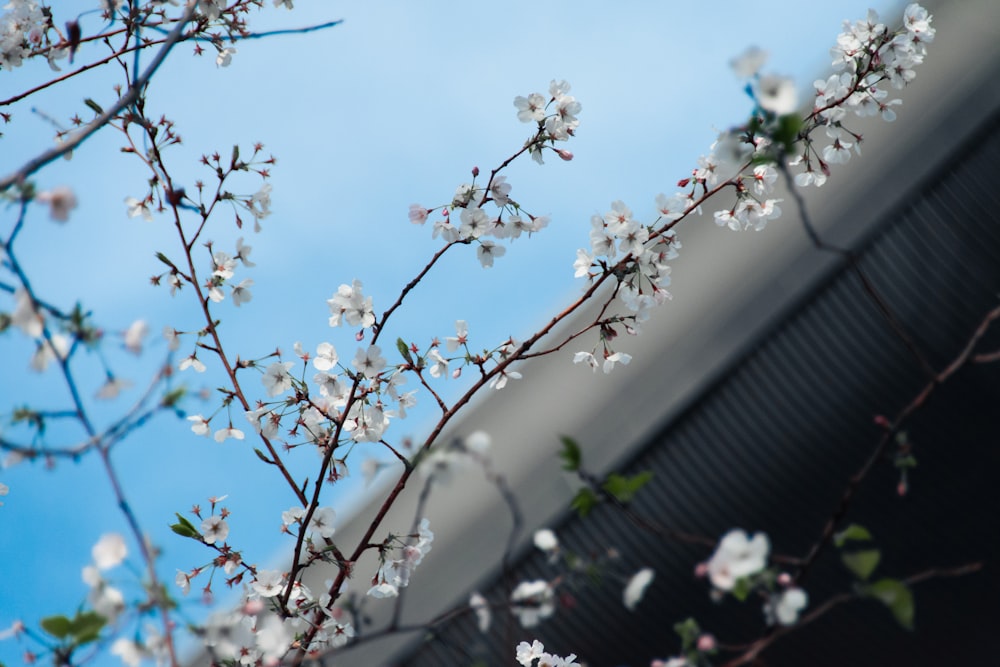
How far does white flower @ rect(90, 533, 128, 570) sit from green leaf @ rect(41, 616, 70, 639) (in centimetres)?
3

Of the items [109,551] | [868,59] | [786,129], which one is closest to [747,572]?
[786,129]

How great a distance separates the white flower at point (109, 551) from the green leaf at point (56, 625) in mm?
34

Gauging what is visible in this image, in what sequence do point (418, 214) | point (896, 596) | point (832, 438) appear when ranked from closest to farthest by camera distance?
point (896, 596), point (418, 214), point (832, 438)

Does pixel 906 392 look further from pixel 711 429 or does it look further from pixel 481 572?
pixel 481 572

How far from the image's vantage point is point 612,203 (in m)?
0.84

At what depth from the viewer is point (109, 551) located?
1.56 feet

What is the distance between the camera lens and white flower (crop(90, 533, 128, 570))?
1.56 feet

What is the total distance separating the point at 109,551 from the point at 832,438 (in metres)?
0.95

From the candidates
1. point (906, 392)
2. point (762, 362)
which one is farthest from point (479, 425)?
point (906, 392)

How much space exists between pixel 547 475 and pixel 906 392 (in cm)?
51

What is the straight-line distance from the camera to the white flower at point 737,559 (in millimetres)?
454

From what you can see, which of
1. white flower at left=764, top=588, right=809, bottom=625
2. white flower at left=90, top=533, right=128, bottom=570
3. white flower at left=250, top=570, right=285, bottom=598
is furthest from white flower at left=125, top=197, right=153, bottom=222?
white flower at left=764, top=588, right=809, bottom=625

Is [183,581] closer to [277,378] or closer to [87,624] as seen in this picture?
[277,378]

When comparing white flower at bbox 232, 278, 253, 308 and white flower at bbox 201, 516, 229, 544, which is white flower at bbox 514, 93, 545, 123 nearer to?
white flower at bbox 232, 278, 253, 308
